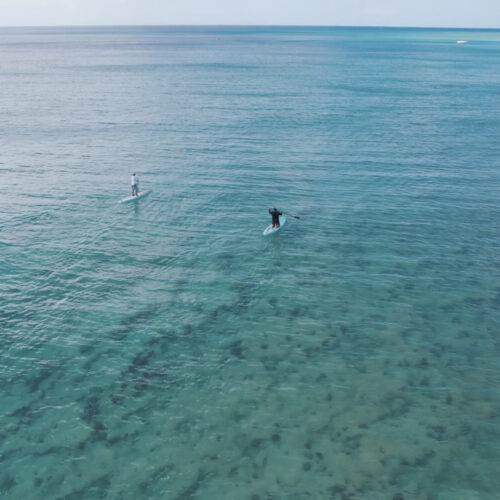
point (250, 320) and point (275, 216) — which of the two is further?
point (275, 216)

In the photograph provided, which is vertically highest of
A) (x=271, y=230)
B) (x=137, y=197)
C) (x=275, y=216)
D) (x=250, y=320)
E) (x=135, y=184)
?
(x=135, y=184)


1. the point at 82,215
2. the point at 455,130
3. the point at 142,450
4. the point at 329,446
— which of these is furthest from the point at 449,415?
the point at 455,130

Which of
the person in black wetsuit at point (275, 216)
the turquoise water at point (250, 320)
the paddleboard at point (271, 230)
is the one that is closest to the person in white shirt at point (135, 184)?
the turquoise water at point (250, 320)

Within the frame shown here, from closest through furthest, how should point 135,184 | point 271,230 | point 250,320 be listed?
point 250,320 → point 271,230 → point 135,184

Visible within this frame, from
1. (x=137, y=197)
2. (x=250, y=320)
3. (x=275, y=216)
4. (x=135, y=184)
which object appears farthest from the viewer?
(x=137, y=197)

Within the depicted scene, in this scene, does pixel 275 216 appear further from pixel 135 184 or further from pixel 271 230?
pixel 135 184

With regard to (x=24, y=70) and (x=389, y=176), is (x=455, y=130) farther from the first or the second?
(x=24, y=70)

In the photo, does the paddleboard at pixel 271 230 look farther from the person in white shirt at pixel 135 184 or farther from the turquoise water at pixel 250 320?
the person in white shirt at pixel 135 184

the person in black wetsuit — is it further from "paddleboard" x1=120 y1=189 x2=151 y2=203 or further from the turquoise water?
"paddleboard" x1=120 y1=189 x2=151 y2=203

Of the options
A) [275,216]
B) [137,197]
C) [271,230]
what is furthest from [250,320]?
[137,197]

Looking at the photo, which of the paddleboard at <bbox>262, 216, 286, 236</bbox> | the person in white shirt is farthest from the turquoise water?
the person in white shirt
